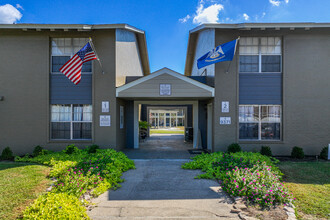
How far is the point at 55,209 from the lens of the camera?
378 centimetres

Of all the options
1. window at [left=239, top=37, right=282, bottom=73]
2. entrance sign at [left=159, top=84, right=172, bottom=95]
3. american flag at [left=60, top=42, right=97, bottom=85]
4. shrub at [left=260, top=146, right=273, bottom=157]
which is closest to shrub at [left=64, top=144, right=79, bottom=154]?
american flag at [left=60, top=42, right=97, bottom=85]

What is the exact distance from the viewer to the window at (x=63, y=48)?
393 inches

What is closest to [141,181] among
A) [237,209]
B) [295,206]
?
[237,209]

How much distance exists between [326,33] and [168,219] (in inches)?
452

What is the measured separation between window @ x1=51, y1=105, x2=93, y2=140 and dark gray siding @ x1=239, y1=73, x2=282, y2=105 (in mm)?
7917

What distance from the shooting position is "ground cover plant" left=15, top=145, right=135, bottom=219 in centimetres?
380

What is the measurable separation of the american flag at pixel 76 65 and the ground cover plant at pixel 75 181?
3.44m

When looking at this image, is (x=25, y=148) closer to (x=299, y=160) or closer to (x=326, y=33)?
(x=299, y=160)

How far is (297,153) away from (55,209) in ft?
32.5

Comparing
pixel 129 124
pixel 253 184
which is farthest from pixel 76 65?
pixel 253 184

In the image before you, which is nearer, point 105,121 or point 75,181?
point 75,181

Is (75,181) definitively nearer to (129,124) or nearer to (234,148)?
(129,124)

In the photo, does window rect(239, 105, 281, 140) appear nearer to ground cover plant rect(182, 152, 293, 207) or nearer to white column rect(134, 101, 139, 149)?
ground cover plant rect(182, 152, 293, 207)

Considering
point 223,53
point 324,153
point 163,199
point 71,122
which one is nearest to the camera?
point 163,199
